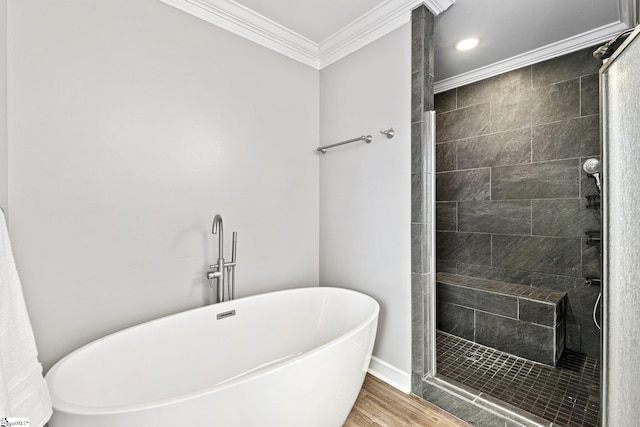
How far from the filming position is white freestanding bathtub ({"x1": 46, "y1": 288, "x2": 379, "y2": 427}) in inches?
37.6

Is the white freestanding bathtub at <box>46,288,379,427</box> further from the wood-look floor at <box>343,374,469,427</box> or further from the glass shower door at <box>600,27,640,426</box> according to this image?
the glass shower door at <box>600,27,640,426</box>

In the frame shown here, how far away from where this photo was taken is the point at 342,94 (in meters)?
2.34

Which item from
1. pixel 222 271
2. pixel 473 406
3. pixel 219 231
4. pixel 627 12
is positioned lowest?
pixel 473 406

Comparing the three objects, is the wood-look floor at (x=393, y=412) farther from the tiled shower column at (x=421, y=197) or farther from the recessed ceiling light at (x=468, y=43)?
the recessed ceiling light at (x=468, y=43)

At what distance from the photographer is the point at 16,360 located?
943 millimetres

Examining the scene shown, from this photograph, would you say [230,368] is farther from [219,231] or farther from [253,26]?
[253,26]

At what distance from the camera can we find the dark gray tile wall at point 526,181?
2217 millimetres

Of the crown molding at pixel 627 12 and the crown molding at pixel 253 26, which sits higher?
the crown molding at pixel 253 26

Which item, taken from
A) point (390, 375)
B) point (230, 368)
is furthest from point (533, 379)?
point (230, 368)

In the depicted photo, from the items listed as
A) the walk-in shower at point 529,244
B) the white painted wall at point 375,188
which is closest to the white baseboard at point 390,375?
the white painted wall at point 375,188

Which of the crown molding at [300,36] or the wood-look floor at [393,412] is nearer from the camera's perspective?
the wood-look floor at [393,412]

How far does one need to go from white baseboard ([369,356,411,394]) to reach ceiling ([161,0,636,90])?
2324 mm

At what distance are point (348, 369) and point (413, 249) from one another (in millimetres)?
826

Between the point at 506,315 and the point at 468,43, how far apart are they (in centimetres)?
217
